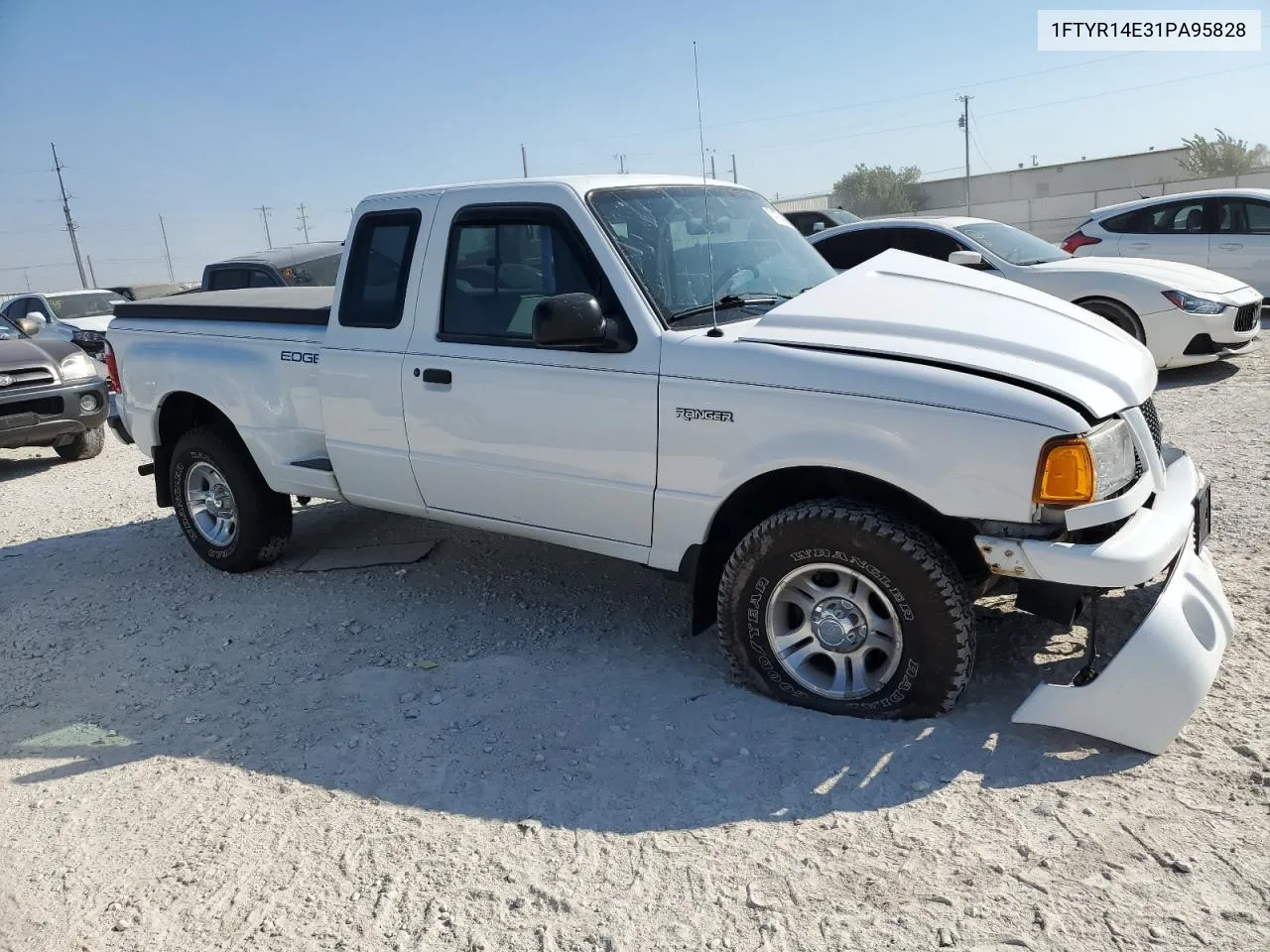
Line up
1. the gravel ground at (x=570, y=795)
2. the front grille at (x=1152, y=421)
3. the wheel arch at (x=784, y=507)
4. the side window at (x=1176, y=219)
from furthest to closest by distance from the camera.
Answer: the side window at (x=1176, y=219), the front grille at (x=1152, y=421), the wheel arch at (x=784, y=507), the gravel ground at (x=570, y=795)

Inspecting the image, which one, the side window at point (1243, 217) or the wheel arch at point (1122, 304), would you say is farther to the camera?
the side window at point (1243, 217)

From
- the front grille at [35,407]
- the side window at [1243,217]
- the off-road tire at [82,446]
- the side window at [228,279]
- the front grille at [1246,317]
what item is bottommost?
the off-road tire at [82,446]

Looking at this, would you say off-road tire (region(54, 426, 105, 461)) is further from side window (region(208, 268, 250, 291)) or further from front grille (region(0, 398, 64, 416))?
side window (region(208, 268, 250, 291))

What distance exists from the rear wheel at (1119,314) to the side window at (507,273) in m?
6.43

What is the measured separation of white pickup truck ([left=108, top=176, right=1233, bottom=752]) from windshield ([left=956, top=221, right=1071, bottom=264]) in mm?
5573

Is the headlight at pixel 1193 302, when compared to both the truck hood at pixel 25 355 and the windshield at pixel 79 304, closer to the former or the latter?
the truck hood at pixel 25 355

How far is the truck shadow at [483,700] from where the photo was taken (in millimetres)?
3318

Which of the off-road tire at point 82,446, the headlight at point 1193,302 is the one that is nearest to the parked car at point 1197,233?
the headlight at point 1193,302

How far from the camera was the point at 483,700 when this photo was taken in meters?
4.04

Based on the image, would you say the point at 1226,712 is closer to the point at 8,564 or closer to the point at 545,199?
the point at 545,199

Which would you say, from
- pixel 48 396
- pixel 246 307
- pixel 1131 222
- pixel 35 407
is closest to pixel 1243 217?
pixel 1131 222

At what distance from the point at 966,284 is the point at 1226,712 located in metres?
1.88

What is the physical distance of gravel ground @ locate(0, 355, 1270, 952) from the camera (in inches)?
107

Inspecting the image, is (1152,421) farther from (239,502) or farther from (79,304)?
(79,304)
